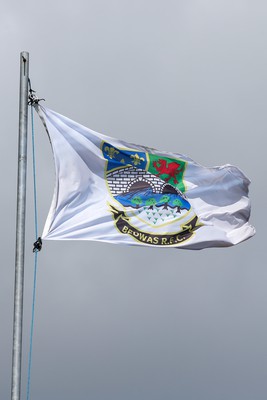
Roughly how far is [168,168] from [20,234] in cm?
1009

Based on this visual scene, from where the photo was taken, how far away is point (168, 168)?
39125mm

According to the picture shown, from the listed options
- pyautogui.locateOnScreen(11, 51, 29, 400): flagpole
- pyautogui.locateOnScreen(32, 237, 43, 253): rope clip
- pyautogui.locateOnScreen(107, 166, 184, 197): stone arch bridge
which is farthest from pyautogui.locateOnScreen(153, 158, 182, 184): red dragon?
pyautogui.locateOnScreen(32, 237, 43, 253): rope clip

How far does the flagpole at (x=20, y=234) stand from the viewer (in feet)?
97.5

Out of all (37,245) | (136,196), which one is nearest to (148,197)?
(136,196)

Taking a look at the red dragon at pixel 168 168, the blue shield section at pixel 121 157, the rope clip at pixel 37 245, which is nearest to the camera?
the rope clip at pixel 37 245

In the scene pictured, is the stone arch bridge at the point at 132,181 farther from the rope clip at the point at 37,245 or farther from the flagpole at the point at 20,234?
the flagpole at the point at 20,234

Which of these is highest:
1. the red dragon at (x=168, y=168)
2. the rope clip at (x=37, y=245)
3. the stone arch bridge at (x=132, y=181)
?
the red dragon at (x=168, y=168)

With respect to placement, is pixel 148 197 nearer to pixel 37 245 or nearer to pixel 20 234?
pixel 37 245

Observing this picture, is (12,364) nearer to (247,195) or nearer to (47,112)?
(47,112)

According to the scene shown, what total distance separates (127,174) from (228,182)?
5.16m

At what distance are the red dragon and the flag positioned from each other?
0.04 m

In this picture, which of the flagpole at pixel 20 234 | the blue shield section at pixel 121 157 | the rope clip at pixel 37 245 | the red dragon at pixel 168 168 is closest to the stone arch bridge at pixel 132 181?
the blue shield section at pixel 121 157

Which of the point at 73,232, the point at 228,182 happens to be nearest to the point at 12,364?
the point at 73,232

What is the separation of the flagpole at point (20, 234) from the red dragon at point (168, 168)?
25.3ft
